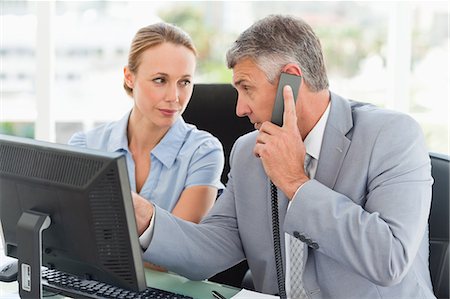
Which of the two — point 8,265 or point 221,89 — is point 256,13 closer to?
point 221,89

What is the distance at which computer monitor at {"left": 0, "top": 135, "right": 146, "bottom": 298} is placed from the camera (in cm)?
113

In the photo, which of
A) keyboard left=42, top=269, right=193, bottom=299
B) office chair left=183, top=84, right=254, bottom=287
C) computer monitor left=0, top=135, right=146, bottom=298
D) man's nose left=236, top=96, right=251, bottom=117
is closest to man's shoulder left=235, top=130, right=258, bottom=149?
man's nose left=236, top=96, right=251, bottom=117

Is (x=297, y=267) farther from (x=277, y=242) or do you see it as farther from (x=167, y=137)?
(x=167, y=137)

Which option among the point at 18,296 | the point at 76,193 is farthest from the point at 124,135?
the point at 76,193

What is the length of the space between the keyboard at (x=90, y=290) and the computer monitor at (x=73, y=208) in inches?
3.8

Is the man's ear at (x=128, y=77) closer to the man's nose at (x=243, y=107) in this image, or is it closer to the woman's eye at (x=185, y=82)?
the woman's eye at (x=185, y=82)

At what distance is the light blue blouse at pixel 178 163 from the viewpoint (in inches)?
79.2

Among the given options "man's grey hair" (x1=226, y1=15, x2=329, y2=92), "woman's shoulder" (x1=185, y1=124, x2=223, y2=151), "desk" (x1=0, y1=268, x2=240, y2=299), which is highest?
"man's grey hair" (x1=226, y1=15, x2=329, y2=92)

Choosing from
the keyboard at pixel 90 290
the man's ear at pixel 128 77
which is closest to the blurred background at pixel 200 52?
the man's ear at pixel 128 77

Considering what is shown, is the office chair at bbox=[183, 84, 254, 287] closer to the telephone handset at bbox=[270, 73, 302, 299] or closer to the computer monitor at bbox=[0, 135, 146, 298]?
the telephone handset at bbox=[270, 73, 302, 299]

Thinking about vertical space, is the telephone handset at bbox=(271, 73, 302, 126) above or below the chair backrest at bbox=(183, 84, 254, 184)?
above

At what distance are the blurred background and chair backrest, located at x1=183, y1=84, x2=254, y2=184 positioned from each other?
1.23 meters

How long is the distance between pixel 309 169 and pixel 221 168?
19.2 inches

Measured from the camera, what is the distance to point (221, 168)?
6.75 ft
